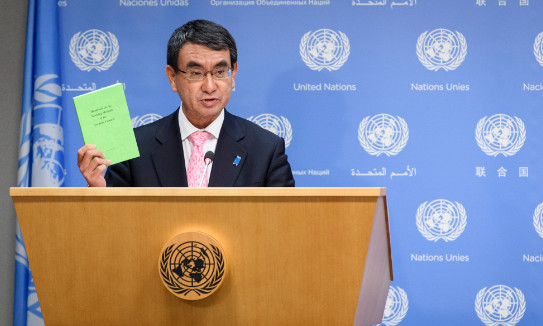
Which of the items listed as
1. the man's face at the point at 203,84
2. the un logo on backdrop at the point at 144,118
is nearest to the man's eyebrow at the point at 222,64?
the man's face at the point at 203,84

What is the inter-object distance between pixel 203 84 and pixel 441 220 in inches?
68.9

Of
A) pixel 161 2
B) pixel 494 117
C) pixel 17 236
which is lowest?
pixel 17 236

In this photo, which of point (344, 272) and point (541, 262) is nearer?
point (344, 272)

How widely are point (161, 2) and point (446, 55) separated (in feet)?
→ 5.50

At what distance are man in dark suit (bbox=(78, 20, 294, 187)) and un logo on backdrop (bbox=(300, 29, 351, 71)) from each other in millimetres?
1148

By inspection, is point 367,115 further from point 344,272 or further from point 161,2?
point 344,272

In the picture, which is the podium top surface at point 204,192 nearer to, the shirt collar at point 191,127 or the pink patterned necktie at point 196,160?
the pink patterned necktie at point 196,160

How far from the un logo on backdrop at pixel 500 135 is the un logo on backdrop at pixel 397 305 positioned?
3.06 feet

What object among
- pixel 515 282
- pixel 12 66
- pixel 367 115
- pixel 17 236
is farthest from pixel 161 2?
pixel 515 282

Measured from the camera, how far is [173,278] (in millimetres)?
1194

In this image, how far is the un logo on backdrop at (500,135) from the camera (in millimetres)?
3172

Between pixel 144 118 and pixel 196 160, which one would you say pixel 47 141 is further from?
pixel 196 160

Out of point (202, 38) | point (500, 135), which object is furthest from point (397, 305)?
point (202, 38)

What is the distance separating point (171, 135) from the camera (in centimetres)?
207
